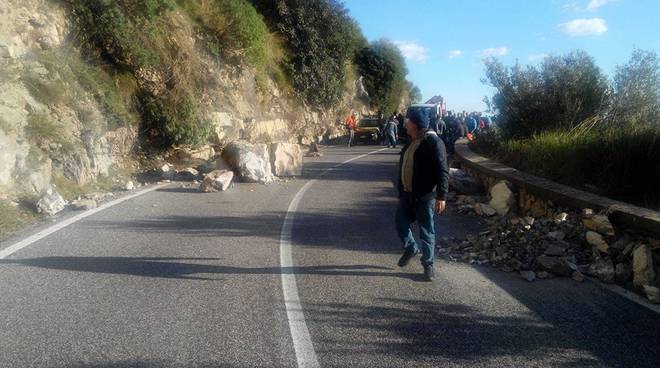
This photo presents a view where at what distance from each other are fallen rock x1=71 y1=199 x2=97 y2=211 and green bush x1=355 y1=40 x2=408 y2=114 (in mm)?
40427

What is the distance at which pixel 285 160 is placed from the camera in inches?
585

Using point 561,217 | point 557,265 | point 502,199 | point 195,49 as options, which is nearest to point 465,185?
point 502,199

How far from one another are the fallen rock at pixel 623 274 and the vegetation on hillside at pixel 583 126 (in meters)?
2.32

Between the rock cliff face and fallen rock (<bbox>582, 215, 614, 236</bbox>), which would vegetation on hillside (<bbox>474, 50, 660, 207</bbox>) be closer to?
fallen rock (<bbox>582, 215, 614, 236</bbox>)

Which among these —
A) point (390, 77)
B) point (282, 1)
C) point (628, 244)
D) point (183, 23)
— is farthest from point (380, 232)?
point (390, 77)

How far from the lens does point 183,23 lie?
707 inches

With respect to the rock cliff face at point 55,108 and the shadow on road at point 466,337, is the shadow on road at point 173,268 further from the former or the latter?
the rock cliff face at point 55,108

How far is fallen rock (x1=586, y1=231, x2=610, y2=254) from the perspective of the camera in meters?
6.17

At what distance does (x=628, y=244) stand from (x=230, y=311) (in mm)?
4406

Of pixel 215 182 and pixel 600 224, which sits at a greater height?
pixel 215 182

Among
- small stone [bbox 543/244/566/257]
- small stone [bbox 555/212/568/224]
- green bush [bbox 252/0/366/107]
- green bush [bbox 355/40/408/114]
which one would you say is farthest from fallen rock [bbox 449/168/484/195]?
green bush [bbox 355/40/408/114]

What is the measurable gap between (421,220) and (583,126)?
808 centimetres

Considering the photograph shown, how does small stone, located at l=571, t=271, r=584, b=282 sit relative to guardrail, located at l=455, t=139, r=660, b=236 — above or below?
below

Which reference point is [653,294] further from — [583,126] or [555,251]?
[583,126]
